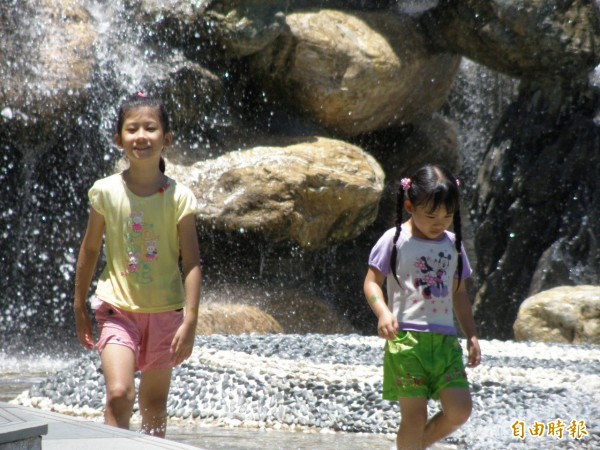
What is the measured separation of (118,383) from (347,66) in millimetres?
7051

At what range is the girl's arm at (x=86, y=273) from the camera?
11.5ft

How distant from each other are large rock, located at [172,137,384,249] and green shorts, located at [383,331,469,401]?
5.41m

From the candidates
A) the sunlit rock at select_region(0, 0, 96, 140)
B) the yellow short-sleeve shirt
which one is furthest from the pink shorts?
the sunlit rock at select_region(0, 0, 96, 140)

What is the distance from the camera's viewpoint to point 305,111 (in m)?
10.2

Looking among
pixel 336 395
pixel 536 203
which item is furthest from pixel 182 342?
pixel 536 203

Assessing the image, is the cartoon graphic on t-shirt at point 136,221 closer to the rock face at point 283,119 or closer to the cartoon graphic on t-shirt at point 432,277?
the cartoon graphic on t-shirt at point 432,277

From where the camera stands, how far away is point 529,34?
32.4 feet

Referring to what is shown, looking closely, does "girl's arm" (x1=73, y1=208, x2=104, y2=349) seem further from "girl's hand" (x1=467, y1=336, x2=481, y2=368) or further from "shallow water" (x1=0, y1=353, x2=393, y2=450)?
"girl's hand" (x1=467, y1=336, x2=481, y2=368)

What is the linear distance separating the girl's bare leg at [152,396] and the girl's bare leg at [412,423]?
Answer: 823 millimetres

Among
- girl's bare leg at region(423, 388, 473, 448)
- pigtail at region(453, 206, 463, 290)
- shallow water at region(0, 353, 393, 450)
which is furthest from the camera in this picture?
shallow water at region(0, 353, 393, 450)

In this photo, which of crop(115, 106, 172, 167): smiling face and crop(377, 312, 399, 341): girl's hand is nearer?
crop(377, 312, 399, 341): girl's hand

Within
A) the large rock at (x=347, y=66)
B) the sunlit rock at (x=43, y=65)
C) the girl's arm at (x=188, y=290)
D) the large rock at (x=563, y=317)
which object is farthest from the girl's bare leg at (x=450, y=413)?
the large rock at (x=347, y=66)

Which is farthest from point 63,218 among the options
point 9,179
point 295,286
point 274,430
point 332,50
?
point 274,430

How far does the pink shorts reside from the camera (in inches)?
138
